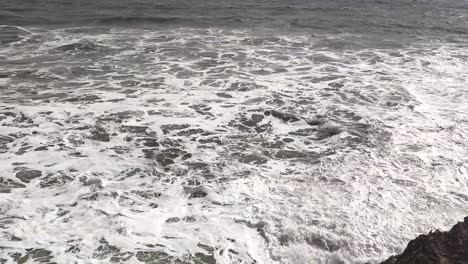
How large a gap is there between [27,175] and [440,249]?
4310mm

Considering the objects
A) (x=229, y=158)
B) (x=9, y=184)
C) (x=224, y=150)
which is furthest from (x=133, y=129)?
(x=9, y=184)

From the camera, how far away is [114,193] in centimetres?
451

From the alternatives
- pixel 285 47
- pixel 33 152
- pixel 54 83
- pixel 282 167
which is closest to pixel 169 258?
pixel 282 167

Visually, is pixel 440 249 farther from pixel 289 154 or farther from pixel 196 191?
pixel 289 154

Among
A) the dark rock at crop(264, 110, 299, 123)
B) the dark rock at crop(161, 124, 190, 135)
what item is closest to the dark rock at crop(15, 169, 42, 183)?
the dark rock at crop(161, 124, 190, 135)

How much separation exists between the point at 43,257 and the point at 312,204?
8.66 ft

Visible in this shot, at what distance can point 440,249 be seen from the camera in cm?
294

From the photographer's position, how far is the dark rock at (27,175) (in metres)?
4.69

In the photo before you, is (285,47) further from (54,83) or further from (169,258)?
(169,258)

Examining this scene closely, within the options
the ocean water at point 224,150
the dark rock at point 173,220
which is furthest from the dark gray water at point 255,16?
the dark rock at point 173,220

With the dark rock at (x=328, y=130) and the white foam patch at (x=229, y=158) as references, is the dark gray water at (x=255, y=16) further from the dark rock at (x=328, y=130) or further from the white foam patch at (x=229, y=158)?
the dark rock at (x=328, y=130)

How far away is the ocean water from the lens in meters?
3.86

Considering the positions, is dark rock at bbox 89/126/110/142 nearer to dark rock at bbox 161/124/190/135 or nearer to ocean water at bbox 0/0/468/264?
ocean water at bbox 0/0/468/264

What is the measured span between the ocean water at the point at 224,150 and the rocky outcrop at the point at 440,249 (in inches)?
24.3
